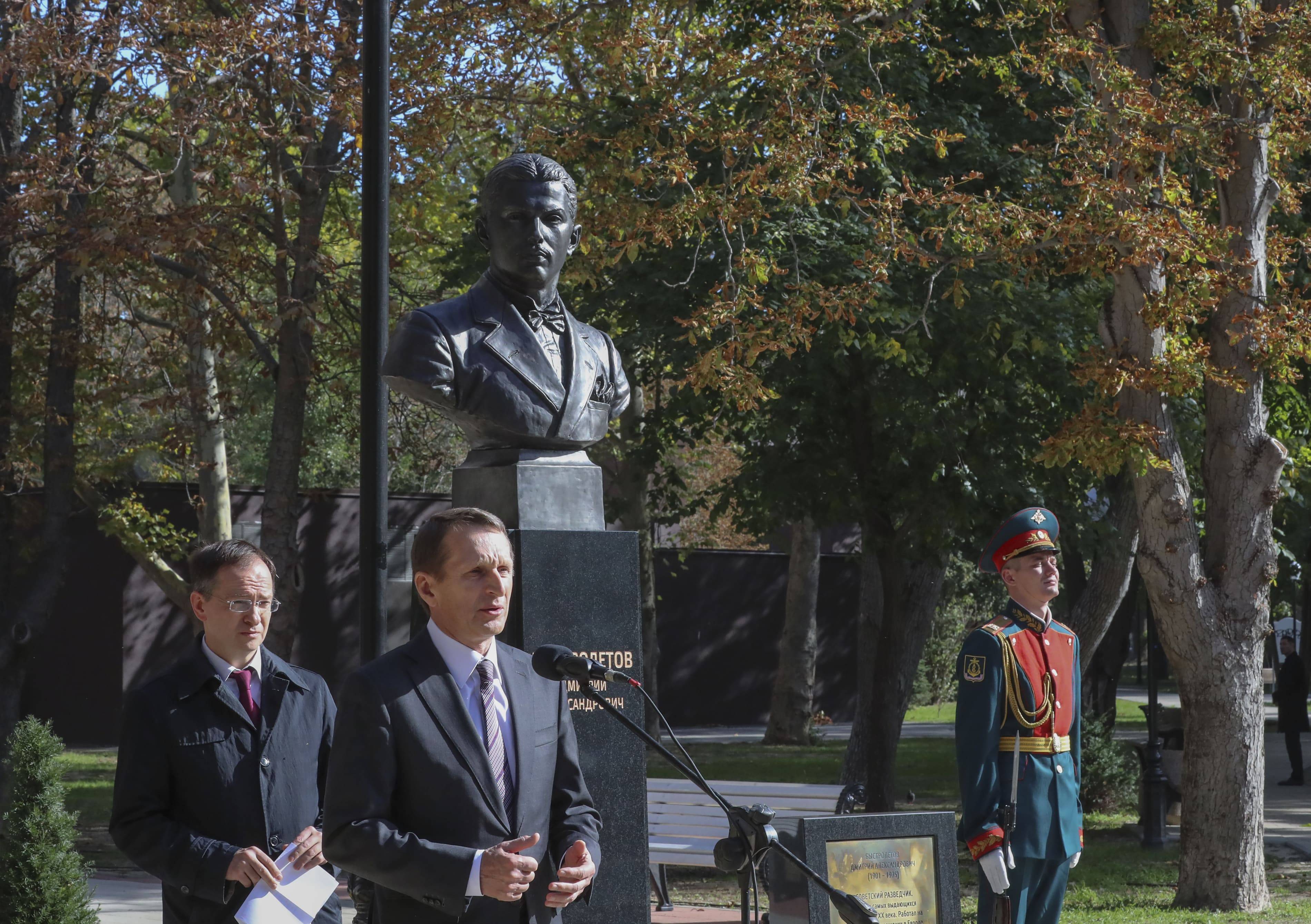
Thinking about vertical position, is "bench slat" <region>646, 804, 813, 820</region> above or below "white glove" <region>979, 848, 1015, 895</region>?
below

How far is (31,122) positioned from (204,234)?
3829 mm

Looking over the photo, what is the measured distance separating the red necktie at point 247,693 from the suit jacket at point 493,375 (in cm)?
171

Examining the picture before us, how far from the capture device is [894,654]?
50.1 ft

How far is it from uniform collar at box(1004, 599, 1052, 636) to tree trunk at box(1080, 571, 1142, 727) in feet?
37.7

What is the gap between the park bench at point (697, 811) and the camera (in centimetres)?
944

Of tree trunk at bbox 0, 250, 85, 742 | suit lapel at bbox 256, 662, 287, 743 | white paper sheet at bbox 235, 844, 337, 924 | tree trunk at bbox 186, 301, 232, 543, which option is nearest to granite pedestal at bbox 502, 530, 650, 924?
suit lapel at bbox 256, 662, 287, 743

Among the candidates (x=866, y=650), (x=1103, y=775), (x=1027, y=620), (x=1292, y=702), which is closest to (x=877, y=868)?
(x=1027, y=620)

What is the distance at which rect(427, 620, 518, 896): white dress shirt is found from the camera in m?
3.33

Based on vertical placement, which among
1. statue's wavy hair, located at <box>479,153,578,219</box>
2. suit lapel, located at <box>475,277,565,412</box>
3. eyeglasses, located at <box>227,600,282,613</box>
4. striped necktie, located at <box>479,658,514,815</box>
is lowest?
striped necktie, located at <box>479,658,514,815</box>

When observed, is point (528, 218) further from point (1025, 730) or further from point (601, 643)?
point (1025, 730)

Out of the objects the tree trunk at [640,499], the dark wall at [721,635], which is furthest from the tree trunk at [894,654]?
the dark wall at [721,635]

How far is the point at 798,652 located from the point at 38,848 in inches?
651

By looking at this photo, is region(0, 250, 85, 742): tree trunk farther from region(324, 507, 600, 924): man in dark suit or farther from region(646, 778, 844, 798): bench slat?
region(324, 507, 600, 924): man in dark suit

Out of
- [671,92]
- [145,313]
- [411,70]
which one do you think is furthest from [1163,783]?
[145,313]
